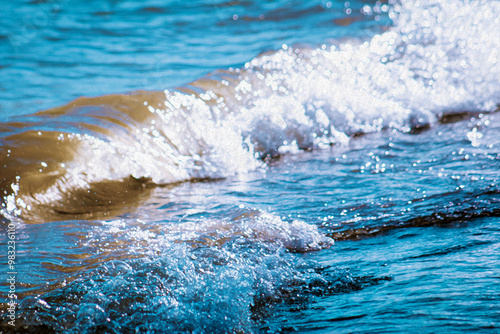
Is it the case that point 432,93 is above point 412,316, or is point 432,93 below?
above

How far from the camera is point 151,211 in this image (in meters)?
2.74

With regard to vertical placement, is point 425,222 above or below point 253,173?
below

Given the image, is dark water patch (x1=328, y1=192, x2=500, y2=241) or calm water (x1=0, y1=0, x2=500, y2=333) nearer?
calm water (x1=0, y1=0, x2=500, y2=333)

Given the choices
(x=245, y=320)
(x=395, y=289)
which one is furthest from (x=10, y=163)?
(x=395, y=289)

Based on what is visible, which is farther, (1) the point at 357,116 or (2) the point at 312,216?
(1) the point at 357,116

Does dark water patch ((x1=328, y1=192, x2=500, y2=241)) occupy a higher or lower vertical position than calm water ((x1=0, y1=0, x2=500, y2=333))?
lower

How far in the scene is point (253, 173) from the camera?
11.0ft

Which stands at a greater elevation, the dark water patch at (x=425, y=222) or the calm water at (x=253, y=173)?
the calm water at (x=253, y=173)

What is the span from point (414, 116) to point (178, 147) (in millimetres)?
1887

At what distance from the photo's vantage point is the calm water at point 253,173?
1.74 metres

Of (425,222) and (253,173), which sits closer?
(425,222)

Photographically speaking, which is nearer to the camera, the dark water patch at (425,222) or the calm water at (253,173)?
the calm water at (253,173)

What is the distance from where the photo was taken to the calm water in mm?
1738

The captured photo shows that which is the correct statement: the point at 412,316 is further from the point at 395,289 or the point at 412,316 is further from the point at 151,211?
the point at 151,211
